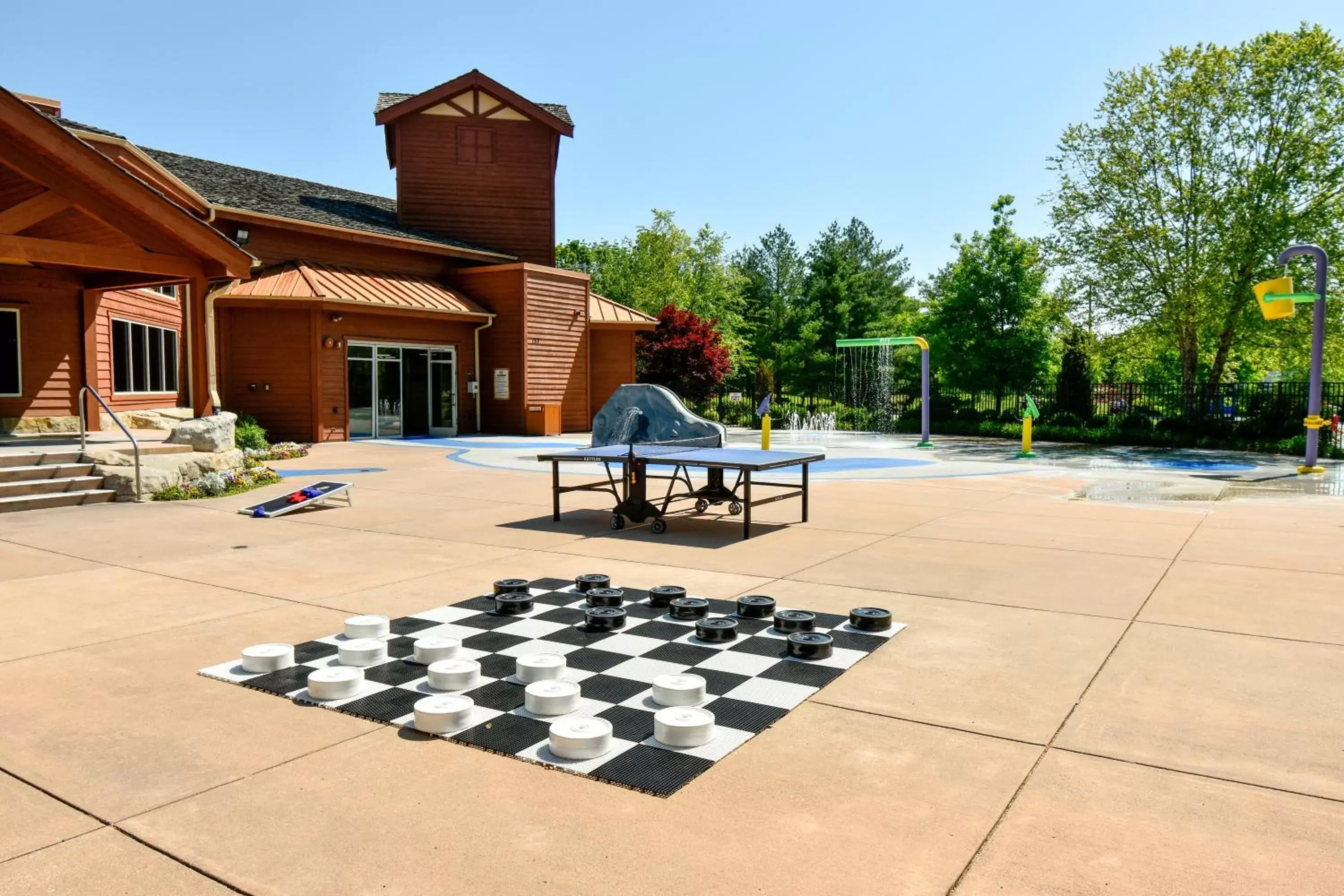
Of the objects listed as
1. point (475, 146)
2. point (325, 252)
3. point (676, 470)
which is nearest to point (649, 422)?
point (676, 470)

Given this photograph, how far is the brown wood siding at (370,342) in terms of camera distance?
848 inches

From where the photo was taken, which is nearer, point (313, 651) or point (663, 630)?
point (313, 651)

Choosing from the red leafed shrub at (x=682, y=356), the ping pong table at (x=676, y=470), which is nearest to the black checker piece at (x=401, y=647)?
the ping pong table at (x=676, y=470)

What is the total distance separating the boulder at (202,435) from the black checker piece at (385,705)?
10.3 metres

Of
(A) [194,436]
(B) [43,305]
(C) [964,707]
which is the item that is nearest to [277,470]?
(A) [194,436]

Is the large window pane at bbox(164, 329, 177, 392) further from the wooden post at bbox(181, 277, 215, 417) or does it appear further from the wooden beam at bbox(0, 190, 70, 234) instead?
the wooden beam at bbox(0, 190, 70, 234)

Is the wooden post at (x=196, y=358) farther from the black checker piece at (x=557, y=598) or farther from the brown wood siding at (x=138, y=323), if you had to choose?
the black checker piece at (x=557, y=598)

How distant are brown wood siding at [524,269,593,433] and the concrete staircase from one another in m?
13.8

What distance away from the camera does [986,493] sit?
1266cm

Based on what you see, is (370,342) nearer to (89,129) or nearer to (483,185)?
(483,185)

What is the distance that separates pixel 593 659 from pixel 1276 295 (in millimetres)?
17402

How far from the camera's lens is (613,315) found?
89.6 feet

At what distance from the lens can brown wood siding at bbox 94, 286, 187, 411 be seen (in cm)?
1669

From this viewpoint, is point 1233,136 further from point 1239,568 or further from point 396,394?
point 396,394
